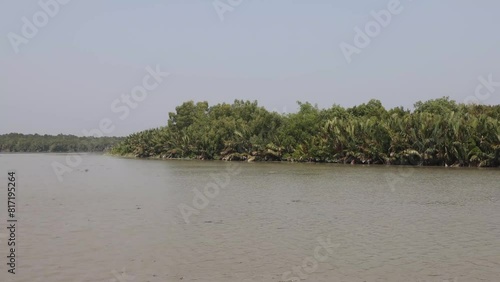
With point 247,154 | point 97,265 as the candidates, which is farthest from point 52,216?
point 247,154

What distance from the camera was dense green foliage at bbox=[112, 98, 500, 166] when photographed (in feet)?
128

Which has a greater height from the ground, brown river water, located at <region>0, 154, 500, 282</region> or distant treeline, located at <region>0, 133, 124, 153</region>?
distant treeline, located at <region>0, 133, 124, 153</region>

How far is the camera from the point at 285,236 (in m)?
11.9
